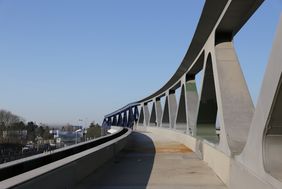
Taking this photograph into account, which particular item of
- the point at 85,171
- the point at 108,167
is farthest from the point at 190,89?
the point at 85,171

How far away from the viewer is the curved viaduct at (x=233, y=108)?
25.3 feet

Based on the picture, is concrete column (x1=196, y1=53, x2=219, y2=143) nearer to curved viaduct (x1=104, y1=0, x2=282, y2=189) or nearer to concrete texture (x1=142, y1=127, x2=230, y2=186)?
curved viaduct (x1=104, y1=0, x2=282, y2=189)

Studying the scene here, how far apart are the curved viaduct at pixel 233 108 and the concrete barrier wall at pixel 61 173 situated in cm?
343

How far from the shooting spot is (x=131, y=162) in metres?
Answer: 16.4

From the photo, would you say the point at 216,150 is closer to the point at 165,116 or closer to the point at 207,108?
the point at 207,108

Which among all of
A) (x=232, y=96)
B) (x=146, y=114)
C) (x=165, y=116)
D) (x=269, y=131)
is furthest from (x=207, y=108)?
(x=146, y=114)

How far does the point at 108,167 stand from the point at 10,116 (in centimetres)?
11430

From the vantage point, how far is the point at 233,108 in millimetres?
14289

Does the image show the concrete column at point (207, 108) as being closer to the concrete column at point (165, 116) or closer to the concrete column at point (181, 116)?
the concrete column at point (181, 116)

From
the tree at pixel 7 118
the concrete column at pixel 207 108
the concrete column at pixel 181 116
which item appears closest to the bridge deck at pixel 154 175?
the concrete column at pixel 207 108

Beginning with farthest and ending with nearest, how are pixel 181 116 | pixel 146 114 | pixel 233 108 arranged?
pixel 146 114 → pixel 181 116 → pixel 233 108

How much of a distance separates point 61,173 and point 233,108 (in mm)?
7510

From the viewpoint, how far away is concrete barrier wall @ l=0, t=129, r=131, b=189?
6172mm

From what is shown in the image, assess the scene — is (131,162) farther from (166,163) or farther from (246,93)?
(246,93)
